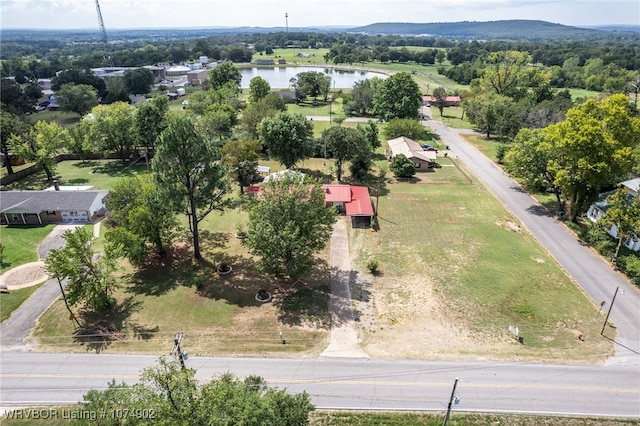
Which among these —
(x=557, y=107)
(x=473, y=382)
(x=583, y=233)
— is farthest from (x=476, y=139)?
(x=473, y=382)

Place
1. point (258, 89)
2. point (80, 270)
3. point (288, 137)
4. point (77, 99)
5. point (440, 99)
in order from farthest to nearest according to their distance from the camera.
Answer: point (440, 99) → point (258, 89) → point (77, 99) → point (288, 137) → point (80, 270)

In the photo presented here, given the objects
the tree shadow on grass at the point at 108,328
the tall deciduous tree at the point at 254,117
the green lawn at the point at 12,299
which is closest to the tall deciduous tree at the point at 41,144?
the green lawn at the point at 12,299

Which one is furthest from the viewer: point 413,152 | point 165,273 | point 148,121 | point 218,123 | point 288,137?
point 218,123

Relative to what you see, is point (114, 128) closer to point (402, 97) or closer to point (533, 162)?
point (402, 97)

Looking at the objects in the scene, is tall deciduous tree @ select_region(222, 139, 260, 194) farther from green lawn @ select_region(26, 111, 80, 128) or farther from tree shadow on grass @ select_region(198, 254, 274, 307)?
green lawn @ select_region(26, 111, 80, 128)

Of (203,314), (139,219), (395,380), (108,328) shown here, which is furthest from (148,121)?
(395,380)
